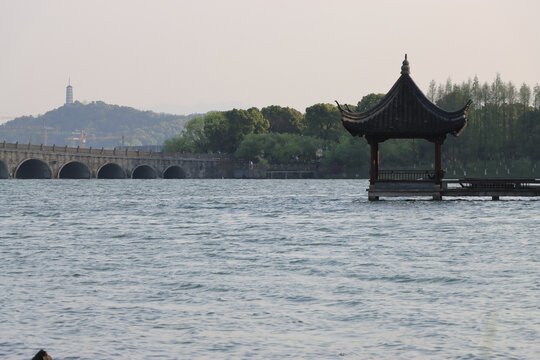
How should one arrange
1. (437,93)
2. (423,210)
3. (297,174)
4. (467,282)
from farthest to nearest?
(297,174) → (437,93) → (423,210) → (467,282)

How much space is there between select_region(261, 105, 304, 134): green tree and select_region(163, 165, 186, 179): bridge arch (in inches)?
884

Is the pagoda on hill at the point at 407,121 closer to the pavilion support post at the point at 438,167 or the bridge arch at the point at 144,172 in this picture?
the pavilion support post at the point at 438,167

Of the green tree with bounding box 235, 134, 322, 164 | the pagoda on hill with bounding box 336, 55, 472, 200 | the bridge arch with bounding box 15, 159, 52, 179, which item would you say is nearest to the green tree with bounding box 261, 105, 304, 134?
the green tree with bounding box 235, 134, 322, 164

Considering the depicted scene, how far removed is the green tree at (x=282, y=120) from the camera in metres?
179

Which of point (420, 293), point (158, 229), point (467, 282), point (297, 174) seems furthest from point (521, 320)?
point (297, 174)

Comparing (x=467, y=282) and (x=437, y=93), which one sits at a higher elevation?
(x=437, y=93)

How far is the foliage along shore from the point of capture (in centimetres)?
12662

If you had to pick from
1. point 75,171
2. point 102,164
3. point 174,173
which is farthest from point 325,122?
point 75,171

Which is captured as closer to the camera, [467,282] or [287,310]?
[287,310]

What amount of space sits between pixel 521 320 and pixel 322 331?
3830 millimetres

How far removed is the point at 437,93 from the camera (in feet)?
441

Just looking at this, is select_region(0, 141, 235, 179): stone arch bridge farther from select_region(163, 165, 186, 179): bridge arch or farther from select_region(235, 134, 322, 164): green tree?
select_region(235, 134, 322, 164): green tree

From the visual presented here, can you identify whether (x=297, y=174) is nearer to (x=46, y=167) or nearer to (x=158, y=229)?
(x=46, y=167)

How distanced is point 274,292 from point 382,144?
12471cm
